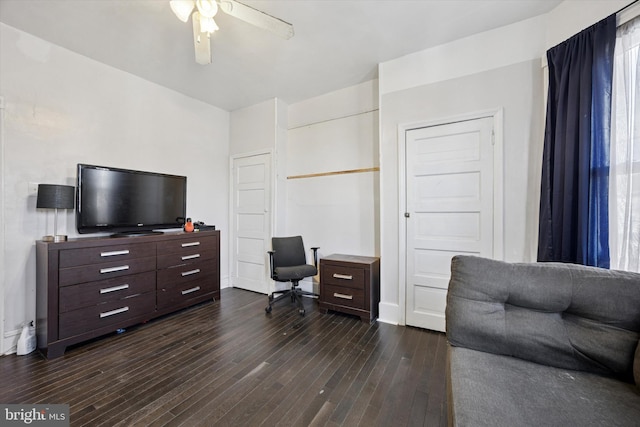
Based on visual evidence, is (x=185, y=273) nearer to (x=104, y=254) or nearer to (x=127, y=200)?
(x=104, y=254)

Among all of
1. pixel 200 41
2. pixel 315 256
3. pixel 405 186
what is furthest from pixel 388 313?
pixel 200 41

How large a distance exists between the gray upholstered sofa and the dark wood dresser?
9.40 feet

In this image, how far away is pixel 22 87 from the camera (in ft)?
7.62

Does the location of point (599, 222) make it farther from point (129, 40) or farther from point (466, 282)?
point (129, 40)

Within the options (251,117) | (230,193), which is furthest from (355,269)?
(251,117)

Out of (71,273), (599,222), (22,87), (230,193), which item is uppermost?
(22,87)

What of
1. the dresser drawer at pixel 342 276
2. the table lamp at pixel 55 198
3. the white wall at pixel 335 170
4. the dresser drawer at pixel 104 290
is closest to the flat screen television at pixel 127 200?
the table lamp at pixel 55 198

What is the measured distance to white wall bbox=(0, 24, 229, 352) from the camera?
7.41 ft

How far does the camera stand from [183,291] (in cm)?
307

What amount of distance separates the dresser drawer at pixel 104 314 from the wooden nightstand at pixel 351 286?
190 cm

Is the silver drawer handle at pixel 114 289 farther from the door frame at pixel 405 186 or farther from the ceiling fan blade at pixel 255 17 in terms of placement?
the door frame at pixel 405 186

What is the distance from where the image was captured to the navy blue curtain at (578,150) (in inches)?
65.3

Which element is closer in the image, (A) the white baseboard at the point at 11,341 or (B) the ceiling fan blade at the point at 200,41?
(B) the ceiling fan blade at the point at 200,41

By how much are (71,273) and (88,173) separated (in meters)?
0.96
